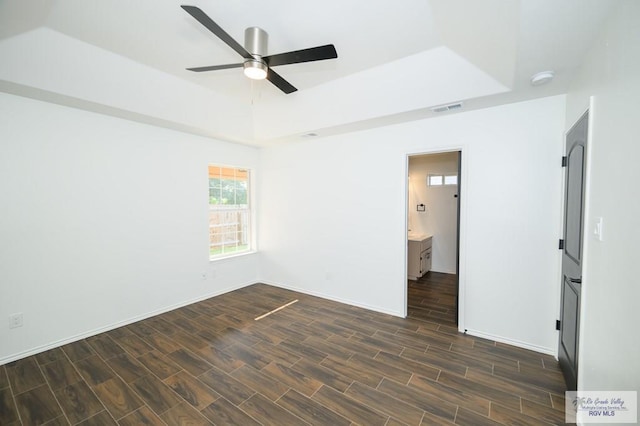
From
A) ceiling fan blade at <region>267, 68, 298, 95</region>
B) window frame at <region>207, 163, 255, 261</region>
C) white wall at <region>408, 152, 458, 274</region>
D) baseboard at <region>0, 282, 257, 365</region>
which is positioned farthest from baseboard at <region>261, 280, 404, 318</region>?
ceiling fan blade at <region>267, 68, 298, 95</region>

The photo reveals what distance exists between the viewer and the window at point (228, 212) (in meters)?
4.34

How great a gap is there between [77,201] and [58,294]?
1032mm

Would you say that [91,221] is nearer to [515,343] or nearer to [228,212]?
[228,212]

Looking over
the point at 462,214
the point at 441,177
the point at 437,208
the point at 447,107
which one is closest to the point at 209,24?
the point at 447,107

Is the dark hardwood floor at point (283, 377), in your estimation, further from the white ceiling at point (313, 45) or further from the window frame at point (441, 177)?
the window frame at point (441, 177)

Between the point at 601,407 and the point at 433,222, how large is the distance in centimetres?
442

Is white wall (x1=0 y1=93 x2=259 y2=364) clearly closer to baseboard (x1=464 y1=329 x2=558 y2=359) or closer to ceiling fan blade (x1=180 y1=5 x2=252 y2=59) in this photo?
A: ceiling fan blade (x1=180 y1=5 x2=252 y2=59)

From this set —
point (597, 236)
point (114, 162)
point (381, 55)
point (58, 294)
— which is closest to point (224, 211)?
point (114, 162)

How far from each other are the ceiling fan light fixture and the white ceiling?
390 millimetres

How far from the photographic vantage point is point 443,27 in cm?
206

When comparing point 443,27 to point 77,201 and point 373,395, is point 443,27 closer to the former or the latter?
point 373,395

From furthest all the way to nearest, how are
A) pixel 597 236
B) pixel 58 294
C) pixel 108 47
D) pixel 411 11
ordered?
1. pixel 58 294
2. pixel 108 47
3. pixel 411 11
4. pixel 597 236

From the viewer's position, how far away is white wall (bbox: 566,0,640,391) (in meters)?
1.18

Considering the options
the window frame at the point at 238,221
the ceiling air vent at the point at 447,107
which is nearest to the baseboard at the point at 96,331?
the window frame at the point at 238,221
